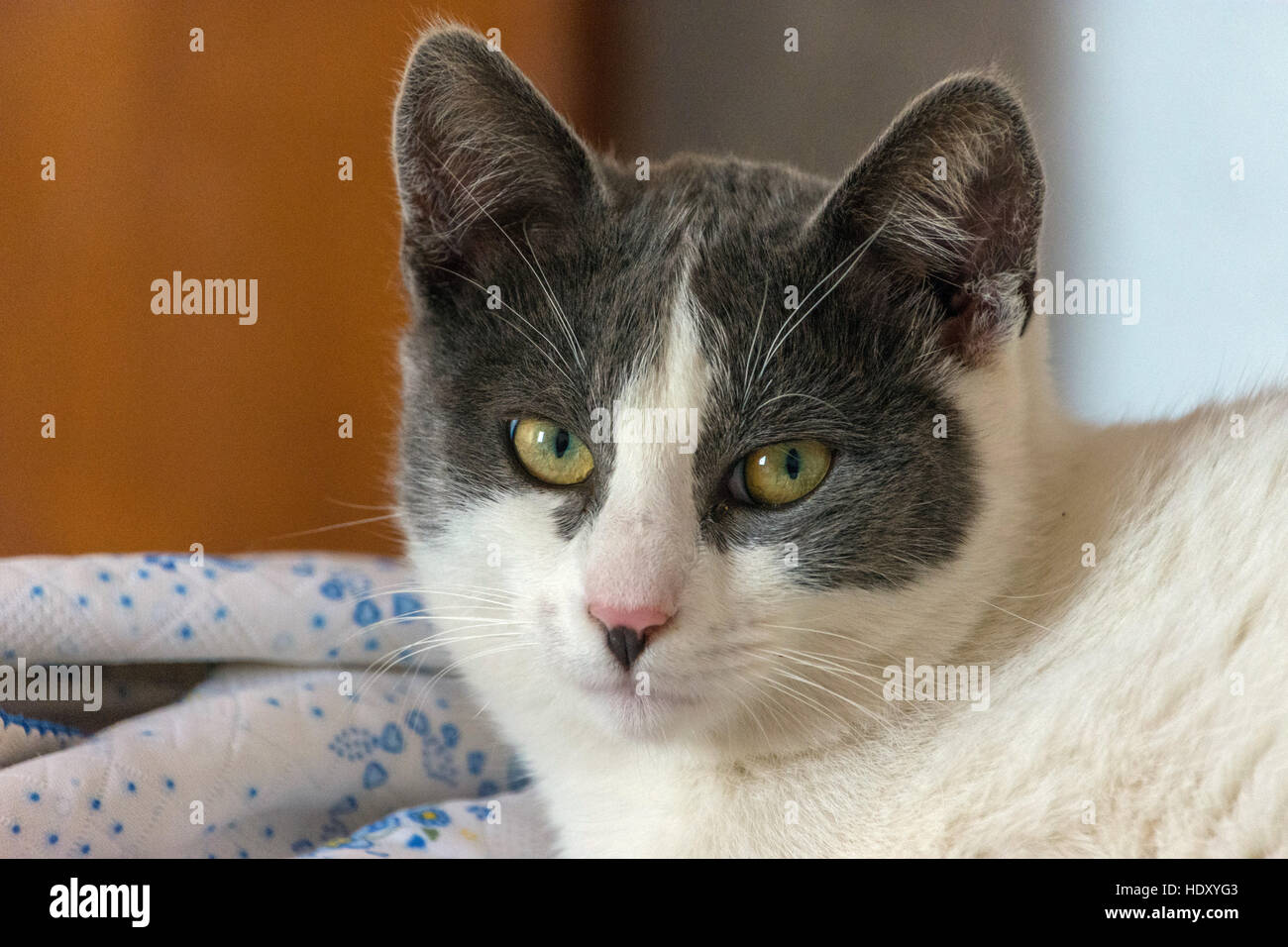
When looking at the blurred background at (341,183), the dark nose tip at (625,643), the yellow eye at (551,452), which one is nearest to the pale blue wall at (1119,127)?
the blurred background at (341,183)

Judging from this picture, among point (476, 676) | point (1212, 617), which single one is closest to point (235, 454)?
point (476, 676)

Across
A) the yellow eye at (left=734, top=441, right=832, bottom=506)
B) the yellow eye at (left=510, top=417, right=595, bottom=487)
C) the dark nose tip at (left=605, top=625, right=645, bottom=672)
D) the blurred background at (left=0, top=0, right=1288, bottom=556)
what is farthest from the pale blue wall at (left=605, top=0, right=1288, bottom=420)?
the dark nose tip at (left=605, top=625, right=645, bottom=672)

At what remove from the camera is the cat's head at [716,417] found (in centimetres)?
111

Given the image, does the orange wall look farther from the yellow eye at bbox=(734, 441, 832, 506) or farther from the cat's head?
the yellow eye at bbox=(734, 441, 832, 506)

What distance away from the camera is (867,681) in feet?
3.95

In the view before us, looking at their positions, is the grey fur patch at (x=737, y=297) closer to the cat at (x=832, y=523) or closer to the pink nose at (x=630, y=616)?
the cat at (x=832, y=523)

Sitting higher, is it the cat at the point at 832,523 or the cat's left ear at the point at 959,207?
the cat's left ear at the point at 959,207

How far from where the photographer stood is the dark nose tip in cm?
105

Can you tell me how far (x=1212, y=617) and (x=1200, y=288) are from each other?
121 cm

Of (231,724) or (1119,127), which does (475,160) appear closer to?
(231,724)

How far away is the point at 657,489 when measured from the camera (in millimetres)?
1111

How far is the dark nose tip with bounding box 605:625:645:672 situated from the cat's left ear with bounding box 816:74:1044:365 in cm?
53

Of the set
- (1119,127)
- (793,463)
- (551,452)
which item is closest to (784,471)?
(793,463)
